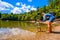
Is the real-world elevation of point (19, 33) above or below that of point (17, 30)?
above

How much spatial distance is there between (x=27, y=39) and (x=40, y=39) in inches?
31.9

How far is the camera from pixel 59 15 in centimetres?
5303

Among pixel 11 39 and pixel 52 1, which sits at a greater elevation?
pixel 52 1

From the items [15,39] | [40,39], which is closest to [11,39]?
[15,39]

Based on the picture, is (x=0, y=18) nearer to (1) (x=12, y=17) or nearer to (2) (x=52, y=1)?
(1) (x=12, y=17)

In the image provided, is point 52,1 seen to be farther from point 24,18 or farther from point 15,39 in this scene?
point 15,39

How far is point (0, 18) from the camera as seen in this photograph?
4803 inches

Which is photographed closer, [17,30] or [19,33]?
[19,33]

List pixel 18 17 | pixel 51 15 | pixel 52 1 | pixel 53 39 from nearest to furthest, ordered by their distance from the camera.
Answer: pixel 53 39, pixel 51 15, pixel 52 1, pixel 18 17

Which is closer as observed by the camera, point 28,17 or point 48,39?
point 48,39

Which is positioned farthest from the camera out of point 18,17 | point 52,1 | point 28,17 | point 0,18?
point 0,18

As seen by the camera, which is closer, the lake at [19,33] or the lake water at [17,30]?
the lake at [19,33]

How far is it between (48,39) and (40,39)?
488mm

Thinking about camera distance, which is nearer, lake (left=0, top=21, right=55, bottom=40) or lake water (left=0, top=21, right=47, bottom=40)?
lake (left=0, top=21, right=55, bottom=40)
